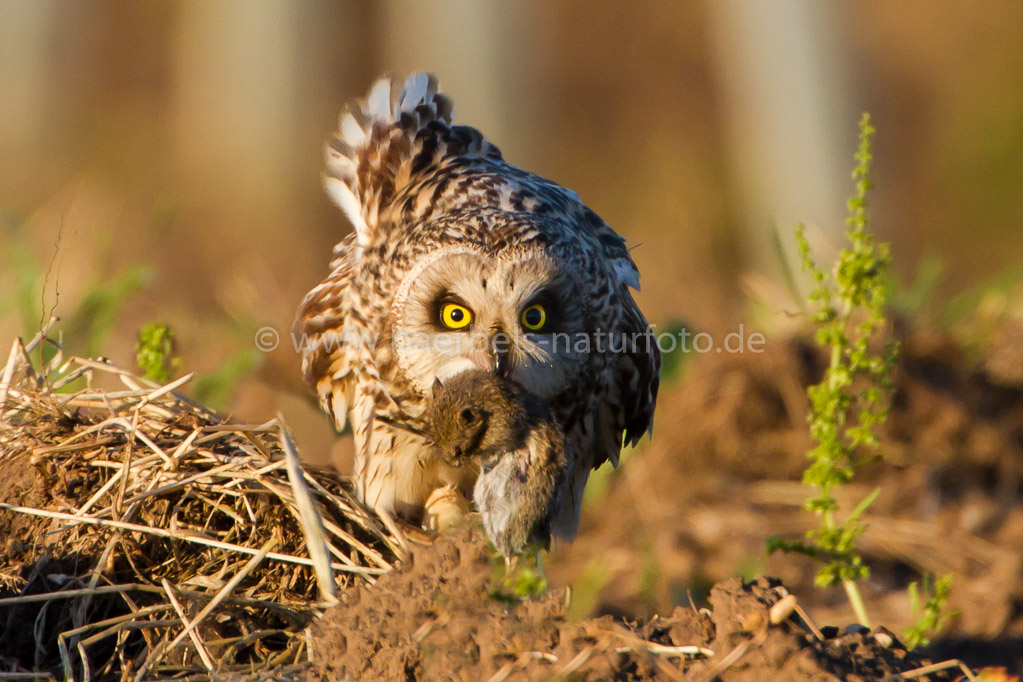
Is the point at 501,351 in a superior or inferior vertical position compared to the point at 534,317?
inferior

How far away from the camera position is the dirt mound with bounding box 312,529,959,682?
7.01 ft

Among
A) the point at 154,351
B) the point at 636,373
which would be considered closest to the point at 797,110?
the point at 636,373

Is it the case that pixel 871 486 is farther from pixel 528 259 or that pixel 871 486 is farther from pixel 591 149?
pixel 591 149

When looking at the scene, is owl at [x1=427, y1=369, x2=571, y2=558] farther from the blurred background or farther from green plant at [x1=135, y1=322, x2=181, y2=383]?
the blurred background

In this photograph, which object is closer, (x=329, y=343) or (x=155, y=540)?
(x=155, y=540)

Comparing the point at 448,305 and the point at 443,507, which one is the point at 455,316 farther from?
the point at 443,507

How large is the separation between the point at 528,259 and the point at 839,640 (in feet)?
4.65

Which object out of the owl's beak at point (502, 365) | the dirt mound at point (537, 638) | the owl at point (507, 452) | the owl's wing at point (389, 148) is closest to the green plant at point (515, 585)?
the dirt mound at point (537, 638)

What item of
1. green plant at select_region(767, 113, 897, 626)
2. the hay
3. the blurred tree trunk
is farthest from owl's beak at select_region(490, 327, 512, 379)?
the blurred tree trunk

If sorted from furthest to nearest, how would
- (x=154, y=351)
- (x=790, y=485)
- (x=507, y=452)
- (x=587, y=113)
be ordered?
1. (x=587, y=113)
2. (x=790, y=485)
3. (x=154, y=351)
4. (x=507, y=452)

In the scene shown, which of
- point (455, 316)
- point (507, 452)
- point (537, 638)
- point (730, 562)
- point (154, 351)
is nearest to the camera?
point (537, 638)

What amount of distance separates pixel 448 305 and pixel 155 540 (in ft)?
3.68

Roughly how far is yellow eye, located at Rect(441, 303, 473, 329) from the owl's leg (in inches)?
24.9

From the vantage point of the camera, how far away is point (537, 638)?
7.13 ft
